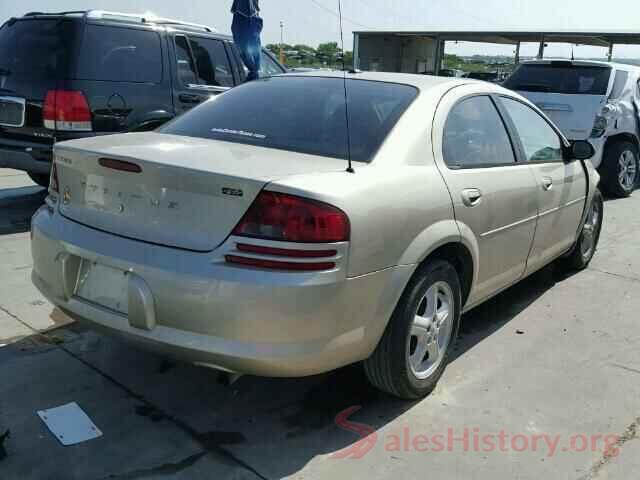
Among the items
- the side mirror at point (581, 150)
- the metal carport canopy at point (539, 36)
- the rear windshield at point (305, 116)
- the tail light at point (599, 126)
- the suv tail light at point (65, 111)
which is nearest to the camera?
the rear windshield at point (305, 116)

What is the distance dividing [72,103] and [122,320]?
378cm

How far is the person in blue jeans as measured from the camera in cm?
762

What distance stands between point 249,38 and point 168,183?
537cm

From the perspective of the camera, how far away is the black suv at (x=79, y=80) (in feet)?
19.7

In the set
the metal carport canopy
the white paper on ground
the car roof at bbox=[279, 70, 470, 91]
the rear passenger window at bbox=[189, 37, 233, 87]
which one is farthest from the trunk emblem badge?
the metal carport canopy

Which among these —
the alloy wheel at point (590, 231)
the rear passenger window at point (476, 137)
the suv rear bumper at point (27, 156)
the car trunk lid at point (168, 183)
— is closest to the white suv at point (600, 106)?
the alloy wheel at point (590, 231)

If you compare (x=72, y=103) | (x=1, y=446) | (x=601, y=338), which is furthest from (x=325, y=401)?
(x=72, y=103)

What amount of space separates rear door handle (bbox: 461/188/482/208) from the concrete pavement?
93cm

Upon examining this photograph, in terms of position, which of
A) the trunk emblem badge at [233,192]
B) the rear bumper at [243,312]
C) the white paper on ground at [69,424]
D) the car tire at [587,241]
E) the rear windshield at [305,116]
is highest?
the rear windshield at [305,116]

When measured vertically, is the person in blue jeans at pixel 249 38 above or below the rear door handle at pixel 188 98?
above

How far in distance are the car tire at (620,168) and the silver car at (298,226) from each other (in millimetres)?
5396

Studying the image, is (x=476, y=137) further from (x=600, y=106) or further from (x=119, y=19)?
(x=600, y=106)

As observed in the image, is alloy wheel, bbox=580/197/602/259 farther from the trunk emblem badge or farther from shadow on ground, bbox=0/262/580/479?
the trunk emblem badge

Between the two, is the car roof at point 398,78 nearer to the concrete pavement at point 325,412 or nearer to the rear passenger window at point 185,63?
the concrete pavement at point 325,412
